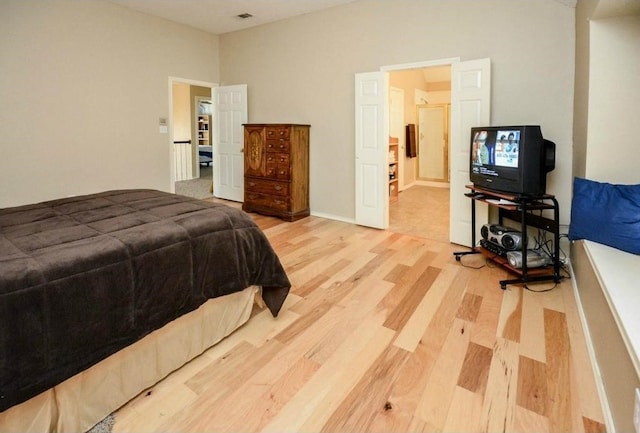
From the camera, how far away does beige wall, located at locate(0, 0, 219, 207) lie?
4.01 meters

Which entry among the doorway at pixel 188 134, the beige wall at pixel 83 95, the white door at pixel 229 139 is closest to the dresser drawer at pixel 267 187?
the white door at pixel 229 139

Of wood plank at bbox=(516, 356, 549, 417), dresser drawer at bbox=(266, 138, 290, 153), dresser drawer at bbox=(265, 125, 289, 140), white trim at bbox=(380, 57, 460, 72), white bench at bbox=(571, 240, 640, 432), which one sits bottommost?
wood plank at bbox=(516, 356, 549, 417)

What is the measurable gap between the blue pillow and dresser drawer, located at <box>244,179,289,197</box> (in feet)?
11.2

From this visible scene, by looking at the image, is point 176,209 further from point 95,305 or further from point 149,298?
point 95,305

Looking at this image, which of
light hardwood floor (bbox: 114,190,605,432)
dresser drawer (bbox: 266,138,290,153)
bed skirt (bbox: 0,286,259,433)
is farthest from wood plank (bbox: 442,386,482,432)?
dresser drawer (bbox: 266,138,290,153)

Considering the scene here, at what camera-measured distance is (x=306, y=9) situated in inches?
190

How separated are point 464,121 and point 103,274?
3.52 metres

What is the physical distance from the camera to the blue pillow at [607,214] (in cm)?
213

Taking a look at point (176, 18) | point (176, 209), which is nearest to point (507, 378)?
point (176, 209)

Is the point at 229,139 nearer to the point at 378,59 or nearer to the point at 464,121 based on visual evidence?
the point at 378,59

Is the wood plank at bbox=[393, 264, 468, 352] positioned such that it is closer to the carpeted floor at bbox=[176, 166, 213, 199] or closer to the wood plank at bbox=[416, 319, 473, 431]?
the wood plank at bbox=[416, 319, 473, 431]

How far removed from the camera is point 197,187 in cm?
781

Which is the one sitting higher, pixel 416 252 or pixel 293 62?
pixel 293 62

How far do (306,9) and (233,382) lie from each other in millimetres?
4739
